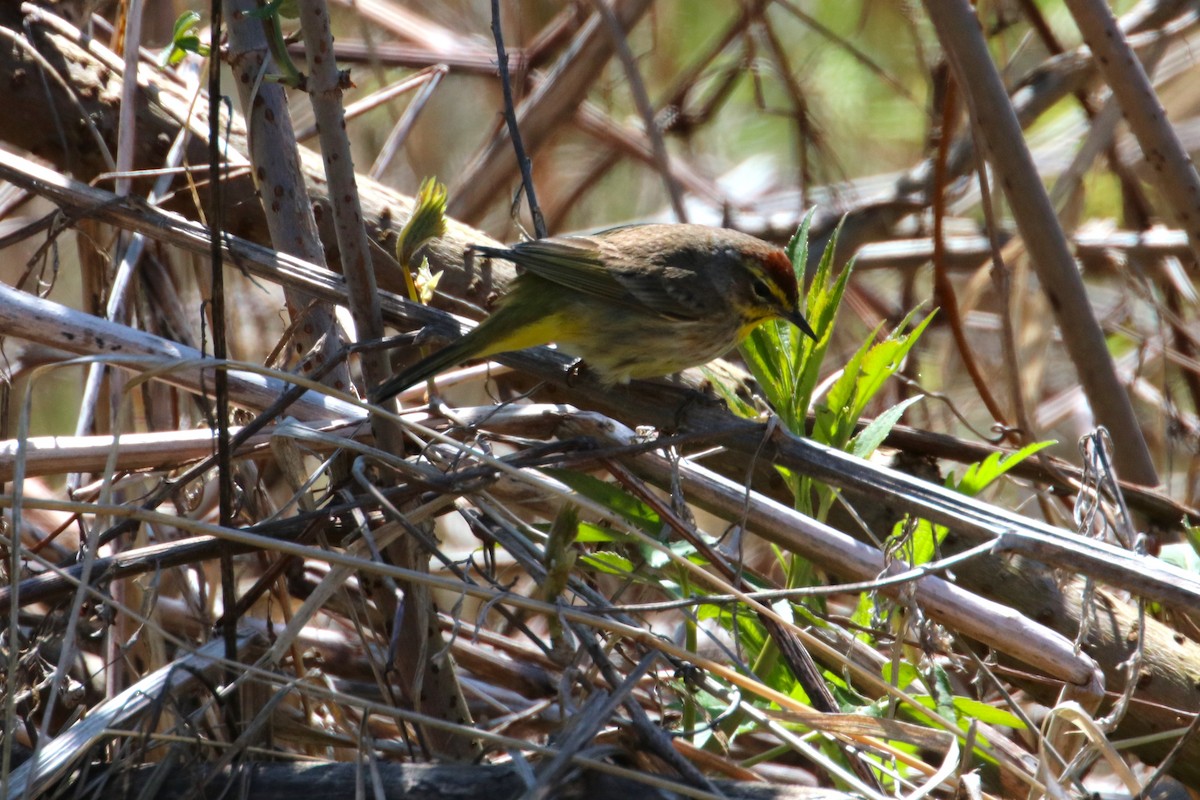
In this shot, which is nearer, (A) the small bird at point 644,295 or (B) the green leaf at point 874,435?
(B) the green leaf at point 874,435

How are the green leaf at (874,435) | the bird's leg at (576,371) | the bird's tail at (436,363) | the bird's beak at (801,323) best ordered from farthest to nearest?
the bird's leg at (576,371) < the bird's beak at (801,323) < the green leaf at (874,435) < the bird's tail at (436,363)

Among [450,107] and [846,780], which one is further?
[450,107]

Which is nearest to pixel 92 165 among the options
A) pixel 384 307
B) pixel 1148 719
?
pixel 384 307

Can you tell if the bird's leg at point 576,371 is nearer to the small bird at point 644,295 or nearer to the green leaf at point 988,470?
the small bird at point 644,295

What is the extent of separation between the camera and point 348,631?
3193 mm

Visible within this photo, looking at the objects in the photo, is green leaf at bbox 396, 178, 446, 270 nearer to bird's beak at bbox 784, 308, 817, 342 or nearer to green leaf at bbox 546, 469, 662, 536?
green leaf at bbox 546, 469, 662, 536

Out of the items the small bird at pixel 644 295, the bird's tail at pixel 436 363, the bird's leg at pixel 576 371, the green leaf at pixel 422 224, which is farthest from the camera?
the small bird at pixel 644 295

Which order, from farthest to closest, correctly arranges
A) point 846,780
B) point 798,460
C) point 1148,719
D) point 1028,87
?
point 1028,87 < point 1148,719 < point 798,460 < point 846,780

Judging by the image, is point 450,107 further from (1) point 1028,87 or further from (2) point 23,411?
(2) point 23,411

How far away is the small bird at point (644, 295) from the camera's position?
9.70ft

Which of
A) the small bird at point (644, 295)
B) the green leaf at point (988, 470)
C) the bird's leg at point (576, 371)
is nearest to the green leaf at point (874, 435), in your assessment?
the green leaf at point (988, 470)

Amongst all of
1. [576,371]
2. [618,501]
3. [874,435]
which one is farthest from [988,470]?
[576,371]

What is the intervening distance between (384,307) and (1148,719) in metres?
1.97

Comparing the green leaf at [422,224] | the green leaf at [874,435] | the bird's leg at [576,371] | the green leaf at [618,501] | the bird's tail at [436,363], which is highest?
the green leaf at [422,224]
